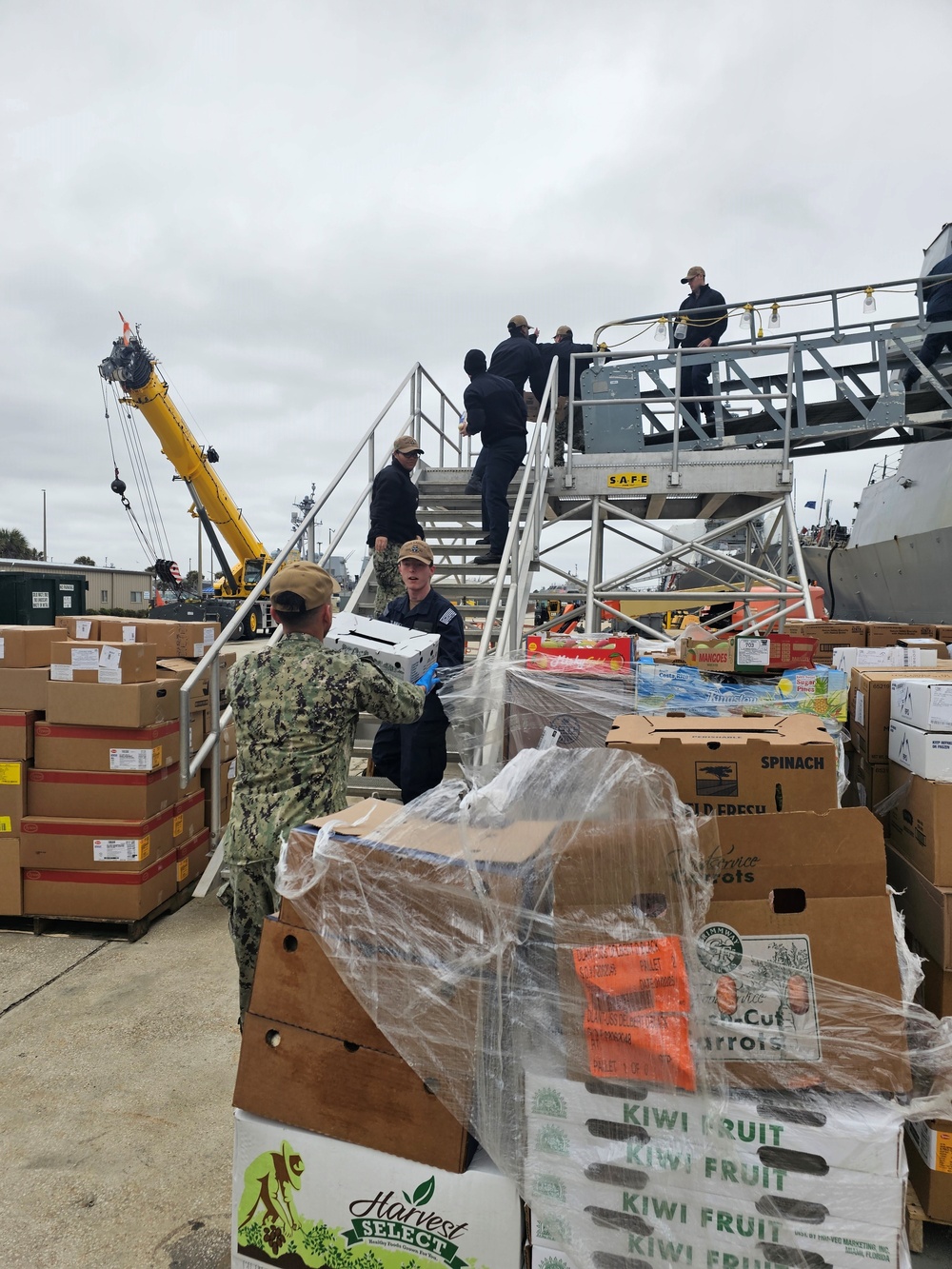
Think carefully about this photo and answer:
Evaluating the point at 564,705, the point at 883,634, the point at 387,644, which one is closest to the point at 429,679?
the point at 387,644

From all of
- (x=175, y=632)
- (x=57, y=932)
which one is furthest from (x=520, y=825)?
(x=175, y=632)

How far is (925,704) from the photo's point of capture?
1.98 meters

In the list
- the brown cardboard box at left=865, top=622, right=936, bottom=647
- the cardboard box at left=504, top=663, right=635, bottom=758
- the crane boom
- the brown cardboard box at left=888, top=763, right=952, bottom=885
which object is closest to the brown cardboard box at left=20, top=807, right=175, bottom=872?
the cardboard box at left=504, top=663, right=635, bottom=758

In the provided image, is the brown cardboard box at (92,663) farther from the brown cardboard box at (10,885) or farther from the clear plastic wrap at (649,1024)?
the clear plastic wrap at (649,1024)

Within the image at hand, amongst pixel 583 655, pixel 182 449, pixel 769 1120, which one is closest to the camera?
pixel 769 1120

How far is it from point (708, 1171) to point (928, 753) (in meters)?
1.13

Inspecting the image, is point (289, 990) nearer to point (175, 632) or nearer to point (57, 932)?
point (57, 932)

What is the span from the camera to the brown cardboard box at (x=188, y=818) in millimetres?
4305

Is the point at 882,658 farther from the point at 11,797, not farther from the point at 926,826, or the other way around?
the point at 11,797

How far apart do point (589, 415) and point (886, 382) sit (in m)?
2.69

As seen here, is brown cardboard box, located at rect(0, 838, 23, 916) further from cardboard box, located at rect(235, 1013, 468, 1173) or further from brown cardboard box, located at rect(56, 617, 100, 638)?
cardboard box, located at rect(235, 1013, 468, 1173)

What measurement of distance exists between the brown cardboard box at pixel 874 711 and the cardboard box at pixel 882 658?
22.7 inches

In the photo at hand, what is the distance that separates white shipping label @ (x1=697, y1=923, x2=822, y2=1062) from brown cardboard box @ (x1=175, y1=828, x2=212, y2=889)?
11.8 feet

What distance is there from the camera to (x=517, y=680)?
3.12m
